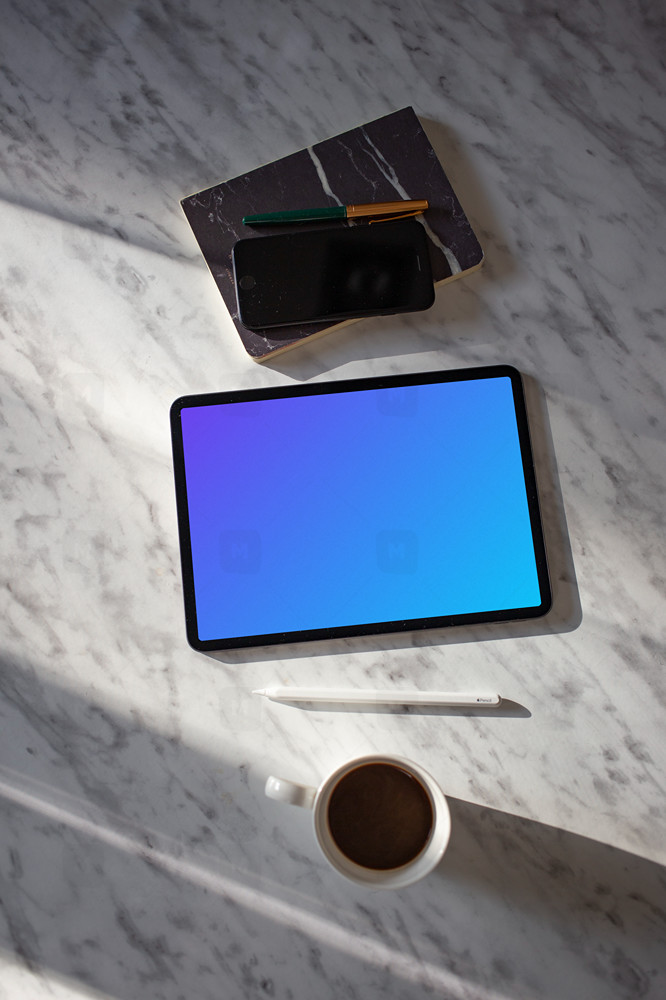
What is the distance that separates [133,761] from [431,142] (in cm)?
77

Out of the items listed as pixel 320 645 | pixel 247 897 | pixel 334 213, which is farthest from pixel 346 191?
pixel 247 897

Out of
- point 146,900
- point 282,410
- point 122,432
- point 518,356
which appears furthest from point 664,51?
point 146,900

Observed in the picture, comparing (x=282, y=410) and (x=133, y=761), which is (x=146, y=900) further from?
(x=282, y=410)

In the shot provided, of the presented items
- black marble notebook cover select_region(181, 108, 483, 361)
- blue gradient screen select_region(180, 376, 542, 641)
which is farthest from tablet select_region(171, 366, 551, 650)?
black marble notebook cover select_region(181, 108, 483, 361)

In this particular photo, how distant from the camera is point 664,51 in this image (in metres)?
0.84

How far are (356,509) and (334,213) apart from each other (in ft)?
1.07

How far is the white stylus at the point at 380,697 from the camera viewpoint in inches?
29.9

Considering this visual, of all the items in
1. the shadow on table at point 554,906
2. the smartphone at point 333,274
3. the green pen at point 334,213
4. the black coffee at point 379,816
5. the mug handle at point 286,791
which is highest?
the green pen at point 334,213

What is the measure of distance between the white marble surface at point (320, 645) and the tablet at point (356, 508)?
0.03 metres

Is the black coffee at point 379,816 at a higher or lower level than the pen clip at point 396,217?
lower

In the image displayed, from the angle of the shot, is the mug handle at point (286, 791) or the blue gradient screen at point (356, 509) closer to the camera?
the mug handle at point (286, 791)

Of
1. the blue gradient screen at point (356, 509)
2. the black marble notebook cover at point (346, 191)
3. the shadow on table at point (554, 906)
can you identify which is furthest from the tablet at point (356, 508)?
the shadow on table at point (554, 906)

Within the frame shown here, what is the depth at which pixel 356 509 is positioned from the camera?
778 mm

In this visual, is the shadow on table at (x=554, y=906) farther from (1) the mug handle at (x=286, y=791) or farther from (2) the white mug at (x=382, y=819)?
(1) the mug handle at (x=286, y=791)
